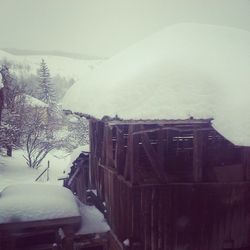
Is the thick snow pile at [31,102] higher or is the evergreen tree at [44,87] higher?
the evergreen tree at [44,87]

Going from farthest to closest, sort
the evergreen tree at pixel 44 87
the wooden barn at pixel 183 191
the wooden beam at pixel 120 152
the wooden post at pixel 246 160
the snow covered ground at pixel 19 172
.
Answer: the evergreen tree at pixel 44 87, the snow covered ground at pixel 19 172, the wooden beam at pixel 120 152, the wooden post at pixel 246 160, the wooden barn at pixel 183 191

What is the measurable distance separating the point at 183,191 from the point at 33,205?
4.10m

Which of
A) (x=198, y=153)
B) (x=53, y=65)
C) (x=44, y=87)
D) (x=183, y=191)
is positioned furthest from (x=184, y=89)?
(x=53, y=65)

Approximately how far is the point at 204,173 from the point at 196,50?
131 inches

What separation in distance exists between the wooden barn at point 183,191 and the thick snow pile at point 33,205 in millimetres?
1804

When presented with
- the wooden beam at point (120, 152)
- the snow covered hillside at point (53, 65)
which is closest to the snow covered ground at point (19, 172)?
the wooden beam at point (120, 152)

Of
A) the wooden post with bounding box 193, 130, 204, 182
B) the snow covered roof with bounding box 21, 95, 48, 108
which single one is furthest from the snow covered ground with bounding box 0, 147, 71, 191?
the wooden post with bounding box 193, 130, 204, 182

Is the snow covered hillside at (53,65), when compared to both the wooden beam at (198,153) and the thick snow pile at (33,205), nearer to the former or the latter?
the thick snow pile at (33,205)

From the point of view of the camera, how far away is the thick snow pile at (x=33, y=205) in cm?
840

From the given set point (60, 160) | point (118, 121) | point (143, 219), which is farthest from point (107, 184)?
point (60, 160)

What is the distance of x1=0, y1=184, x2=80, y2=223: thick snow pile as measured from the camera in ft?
27.6

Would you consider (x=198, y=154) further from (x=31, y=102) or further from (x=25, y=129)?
(x=31, y=102)

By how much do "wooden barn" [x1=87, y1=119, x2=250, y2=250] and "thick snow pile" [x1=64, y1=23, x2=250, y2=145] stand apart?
80cm

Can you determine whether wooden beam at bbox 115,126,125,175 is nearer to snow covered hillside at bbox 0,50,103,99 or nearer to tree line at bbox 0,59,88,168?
tree line at bbox 0,59,88,168
